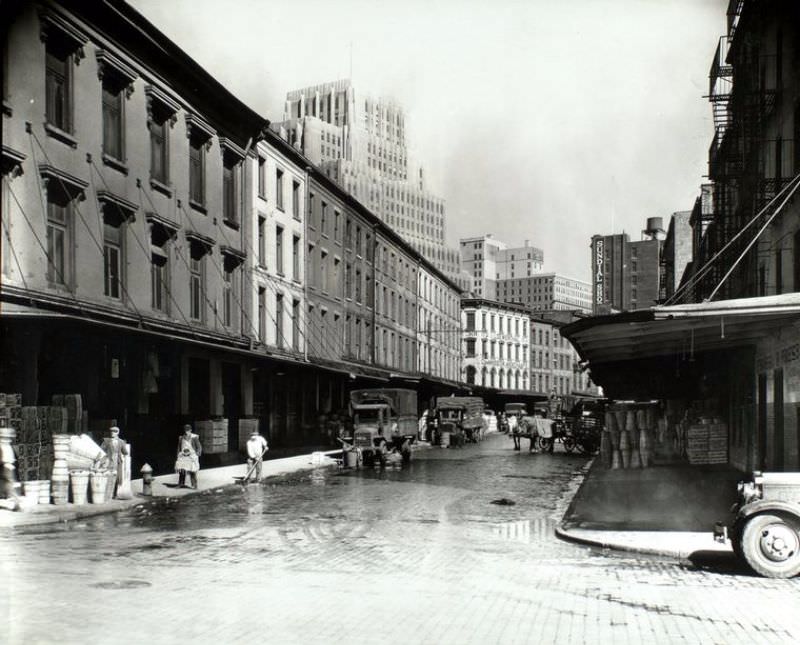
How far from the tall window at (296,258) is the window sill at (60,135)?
1930 cm

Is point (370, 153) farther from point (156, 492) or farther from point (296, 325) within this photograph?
point (156, 492)

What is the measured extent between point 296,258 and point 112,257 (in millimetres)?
17448

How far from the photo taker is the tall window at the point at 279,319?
38.2 metres

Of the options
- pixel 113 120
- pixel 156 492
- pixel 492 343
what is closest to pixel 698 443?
pixel 156 492

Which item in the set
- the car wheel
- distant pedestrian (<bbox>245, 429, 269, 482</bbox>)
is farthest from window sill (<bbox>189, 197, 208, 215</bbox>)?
the car wheel

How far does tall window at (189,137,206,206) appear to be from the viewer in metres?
29.8

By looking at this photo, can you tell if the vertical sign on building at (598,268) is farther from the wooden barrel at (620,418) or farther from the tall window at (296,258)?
the wooden barrel at (620,418)

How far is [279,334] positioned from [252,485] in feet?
51.6

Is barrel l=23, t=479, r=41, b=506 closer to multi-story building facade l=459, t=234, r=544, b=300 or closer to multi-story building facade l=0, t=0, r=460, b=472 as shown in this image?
multi-story building facade l=0, t=0, r=460, b=472

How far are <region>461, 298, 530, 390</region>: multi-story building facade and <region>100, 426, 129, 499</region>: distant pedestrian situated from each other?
245 feet

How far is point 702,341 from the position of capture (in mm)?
18688

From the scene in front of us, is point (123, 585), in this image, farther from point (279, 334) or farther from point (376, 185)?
point (376, 185)

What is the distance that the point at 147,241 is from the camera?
2586cm

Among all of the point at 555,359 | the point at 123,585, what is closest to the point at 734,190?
the point at 123,585
